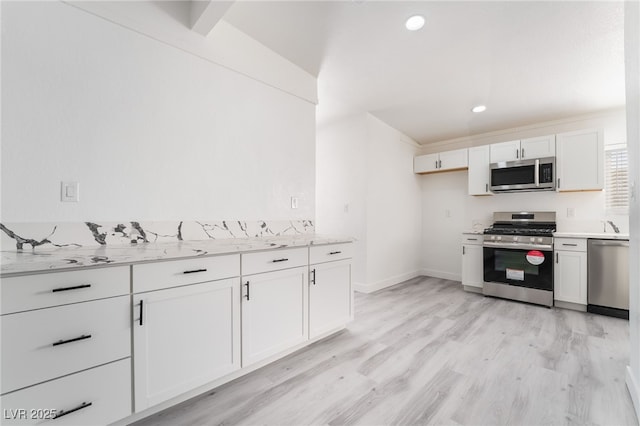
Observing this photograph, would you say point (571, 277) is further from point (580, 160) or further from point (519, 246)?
point (580, 160)

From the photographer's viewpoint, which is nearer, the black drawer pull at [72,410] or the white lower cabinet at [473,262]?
the black drawer pull at [72,410]

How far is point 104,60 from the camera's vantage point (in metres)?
1.65

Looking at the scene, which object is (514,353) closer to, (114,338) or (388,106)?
(114,338)

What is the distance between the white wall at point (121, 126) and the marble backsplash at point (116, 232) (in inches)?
2.0

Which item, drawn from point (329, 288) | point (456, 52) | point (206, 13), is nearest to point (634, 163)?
point (456, 52)

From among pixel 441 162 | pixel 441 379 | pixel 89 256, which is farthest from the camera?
pixel 441 162

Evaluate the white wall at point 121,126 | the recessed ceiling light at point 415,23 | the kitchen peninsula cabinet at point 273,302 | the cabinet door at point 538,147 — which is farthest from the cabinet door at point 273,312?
the cabinet door at point 538,147

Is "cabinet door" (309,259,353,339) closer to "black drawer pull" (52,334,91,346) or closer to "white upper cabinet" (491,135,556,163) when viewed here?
"black drawer pull" (52,334,91,346)

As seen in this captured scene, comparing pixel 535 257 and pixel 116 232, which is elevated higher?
pixel 116 232

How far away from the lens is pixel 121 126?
171cm

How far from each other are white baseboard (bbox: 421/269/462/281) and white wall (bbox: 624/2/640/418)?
279 cm

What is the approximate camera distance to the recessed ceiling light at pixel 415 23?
6.84 feet

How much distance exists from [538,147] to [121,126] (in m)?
4.55

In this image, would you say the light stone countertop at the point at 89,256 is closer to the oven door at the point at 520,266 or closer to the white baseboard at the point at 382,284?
the white baseboard at the point at 382,284
